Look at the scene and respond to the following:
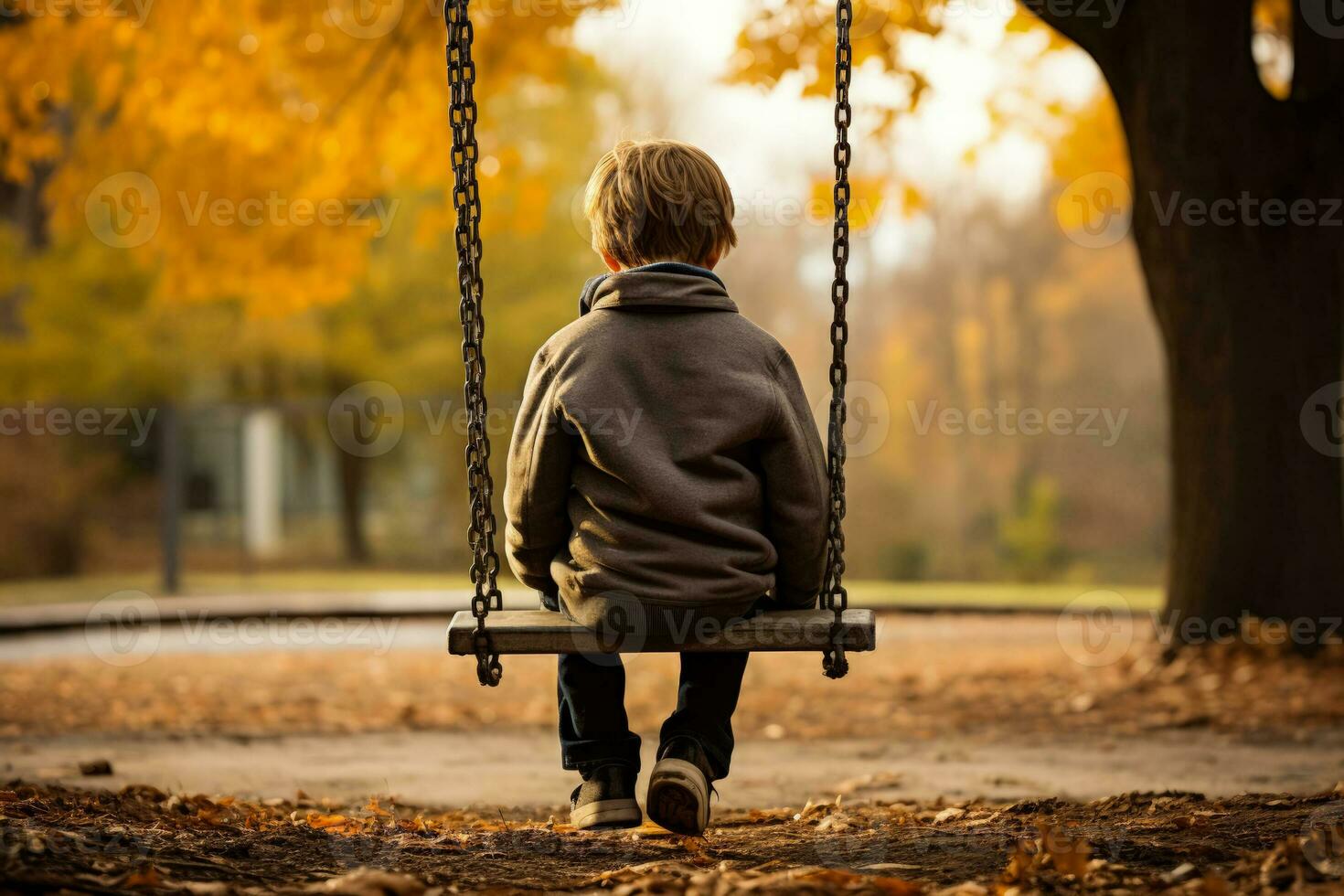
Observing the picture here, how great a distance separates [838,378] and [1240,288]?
15.2ft

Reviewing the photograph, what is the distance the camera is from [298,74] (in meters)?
9.95

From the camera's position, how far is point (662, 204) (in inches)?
146

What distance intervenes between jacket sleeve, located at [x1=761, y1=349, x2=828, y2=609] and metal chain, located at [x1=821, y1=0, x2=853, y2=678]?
1.3 inches

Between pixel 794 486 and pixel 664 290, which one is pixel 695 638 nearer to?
pixel 794 486

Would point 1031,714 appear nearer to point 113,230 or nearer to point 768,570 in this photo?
point 768,570

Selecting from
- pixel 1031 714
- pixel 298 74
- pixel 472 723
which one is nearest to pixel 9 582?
pixel 298 74

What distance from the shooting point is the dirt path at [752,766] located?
5.20m

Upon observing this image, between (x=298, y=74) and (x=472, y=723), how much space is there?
498cm

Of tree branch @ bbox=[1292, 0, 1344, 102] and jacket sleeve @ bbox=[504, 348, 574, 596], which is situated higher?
tree branch @ bbox=[1292, 0, 1344, 102]

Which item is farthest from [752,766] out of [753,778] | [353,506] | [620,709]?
[353,506]

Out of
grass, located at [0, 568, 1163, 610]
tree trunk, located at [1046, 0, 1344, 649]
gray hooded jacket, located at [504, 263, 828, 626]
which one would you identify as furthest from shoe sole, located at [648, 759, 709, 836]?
grass, located at [0, 568, 1163, 610]

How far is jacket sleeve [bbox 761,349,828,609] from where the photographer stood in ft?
11.8

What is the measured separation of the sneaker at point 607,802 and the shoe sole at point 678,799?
181mm

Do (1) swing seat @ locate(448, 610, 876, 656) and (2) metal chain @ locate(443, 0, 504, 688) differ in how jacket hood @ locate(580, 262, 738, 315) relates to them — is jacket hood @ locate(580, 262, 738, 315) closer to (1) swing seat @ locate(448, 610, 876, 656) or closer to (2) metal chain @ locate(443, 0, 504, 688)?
(2) metal chain @ locate(443, 0, 504, 688)
